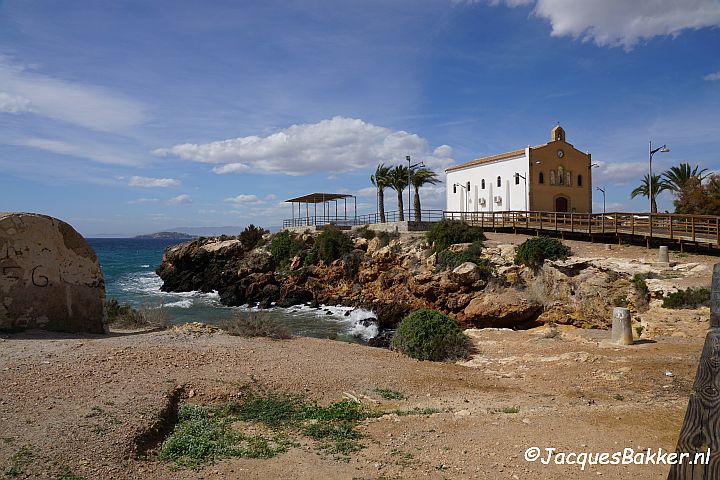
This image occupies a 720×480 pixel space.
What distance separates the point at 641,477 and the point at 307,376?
5.87m

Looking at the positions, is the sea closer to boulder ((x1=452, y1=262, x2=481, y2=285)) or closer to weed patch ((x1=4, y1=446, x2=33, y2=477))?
boulder ((x1=452, y1=262, x2=481, y2=285))

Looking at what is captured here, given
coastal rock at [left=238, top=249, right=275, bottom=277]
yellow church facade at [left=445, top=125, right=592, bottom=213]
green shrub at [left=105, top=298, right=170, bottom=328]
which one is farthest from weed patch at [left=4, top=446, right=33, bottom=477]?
yellow church facade at [left=445, top=125, right=592, bottom=213]

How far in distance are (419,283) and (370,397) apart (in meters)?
18.8

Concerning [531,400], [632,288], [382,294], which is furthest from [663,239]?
[531,400]

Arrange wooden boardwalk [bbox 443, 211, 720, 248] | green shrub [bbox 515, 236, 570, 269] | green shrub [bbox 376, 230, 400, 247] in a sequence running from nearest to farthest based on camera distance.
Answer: wooden boardwalk [bbox 443, 211, 720, 248] → green shrub [bbox 515, 236, 570, 269] → green shrub [bbox 376, 230, 400, 247]

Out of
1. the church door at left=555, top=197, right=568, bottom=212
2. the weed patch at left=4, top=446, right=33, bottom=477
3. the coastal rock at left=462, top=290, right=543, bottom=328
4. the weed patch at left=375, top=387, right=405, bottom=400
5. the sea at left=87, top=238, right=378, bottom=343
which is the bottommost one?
the sea at left=87, top=238, right=378, bottom=343

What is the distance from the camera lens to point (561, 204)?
1624 inches

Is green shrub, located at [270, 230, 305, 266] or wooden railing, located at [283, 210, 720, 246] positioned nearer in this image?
wooden railing, located at [283, 210, 720, 246]

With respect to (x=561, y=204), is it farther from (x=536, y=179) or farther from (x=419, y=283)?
(x=419, y=283)

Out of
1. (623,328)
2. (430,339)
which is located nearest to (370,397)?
(430,339)

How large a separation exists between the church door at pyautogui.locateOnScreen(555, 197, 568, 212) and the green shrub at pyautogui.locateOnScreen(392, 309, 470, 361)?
1215 inches

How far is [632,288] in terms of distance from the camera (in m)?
18.3

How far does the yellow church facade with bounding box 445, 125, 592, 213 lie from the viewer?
39531 mm

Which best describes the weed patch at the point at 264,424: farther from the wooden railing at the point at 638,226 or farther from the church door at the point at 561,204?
the church door at the point at 561,204
